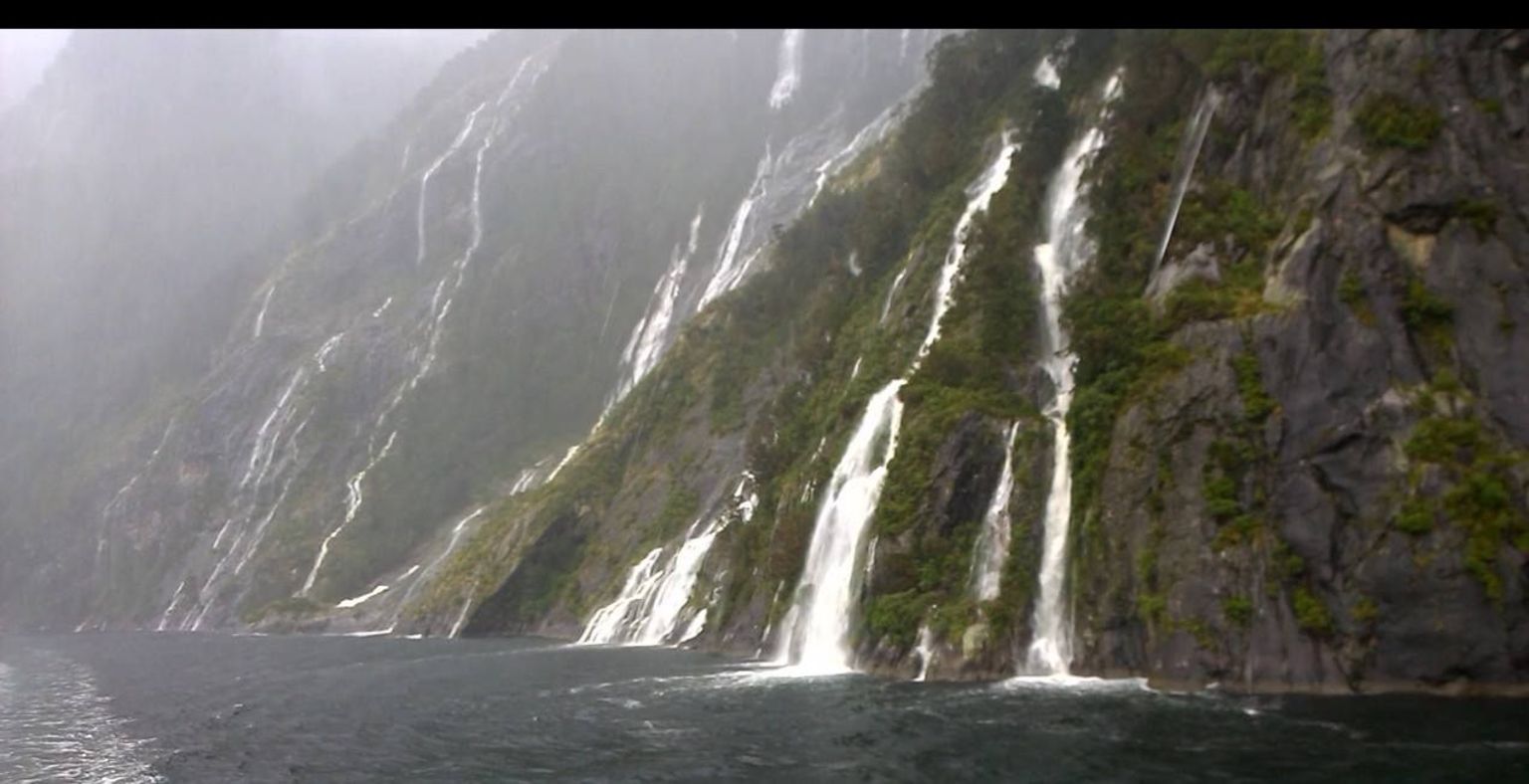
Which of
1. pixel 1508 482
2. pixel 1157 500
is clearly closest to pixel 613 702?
pixel 1157 500

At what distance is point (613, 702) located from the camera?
94.5 ft

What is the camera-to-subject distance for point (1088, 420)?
29047 millimetres

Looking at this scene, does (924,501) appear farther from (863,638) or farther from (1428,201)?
(1428,201)

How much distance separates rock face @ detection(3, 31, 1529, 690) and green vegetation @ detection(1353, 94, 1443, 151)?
0.08 meters

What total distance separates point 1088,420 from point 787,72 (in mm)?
86755

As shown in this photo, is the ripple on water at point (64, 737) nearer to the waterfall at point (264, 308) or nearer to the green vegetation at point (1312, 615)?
the green vegetation at point (1312, 615)

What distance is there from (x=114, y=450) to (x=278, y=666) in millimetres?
78752

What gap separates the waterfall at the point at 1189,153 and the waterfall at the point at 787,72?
76.7 meters

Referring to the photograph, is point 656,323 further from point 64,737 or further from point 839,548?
point 64,737

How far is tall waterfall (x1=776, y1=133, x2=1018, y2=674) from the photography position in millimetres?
33438

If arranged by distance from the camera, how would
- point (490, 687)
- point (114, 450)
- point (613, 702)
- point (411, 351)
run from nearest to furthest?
point (613, 702) → point (490, 687) → point (411, 351) → point (114, 450)

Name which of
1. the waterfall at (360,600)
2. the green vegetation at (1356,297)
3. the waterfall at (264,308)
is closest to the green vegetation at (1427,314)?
the green vegetation at (1356,297)

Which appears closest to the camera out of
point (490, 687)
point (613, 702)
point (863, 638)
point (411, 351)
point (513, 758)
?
point (513, 758)

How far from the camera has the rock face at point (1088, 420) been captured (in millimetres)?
23547
